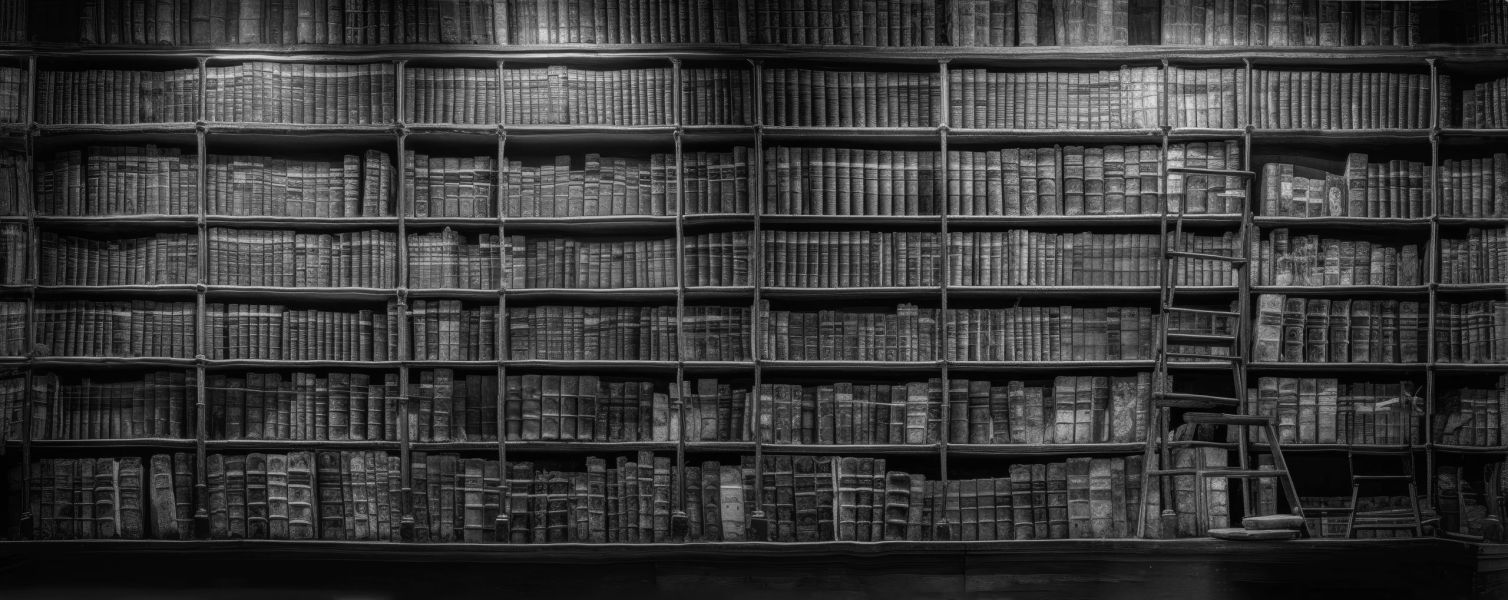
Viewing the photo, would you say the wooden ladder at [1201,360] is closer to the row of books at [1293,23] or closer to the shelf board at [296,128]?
the row of books at [1293,23]

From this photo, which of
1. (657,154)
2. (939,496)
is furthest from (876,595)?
(657,154)

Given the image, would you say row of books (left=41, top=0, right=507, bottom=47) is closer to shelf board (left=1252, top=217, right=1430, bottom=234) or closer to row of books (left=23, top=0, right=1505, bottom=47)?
row of books (left=23, top=0, right=1505, bottom=47)

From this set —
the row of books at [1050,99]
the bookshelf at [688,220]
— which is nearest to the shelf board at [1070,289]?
the bookshelf at [688,220]

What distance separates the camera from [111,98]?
5797mm

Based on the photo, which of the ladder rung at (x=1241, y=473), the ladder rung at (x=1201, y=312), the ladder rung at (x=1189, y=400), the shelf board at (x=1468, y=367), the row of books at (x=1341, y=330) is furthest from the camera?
the row of books at (x=1341, y=330)

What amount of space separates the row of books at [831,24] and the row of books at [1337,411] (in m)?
2.17

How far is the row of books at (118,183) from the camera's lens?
5789 millimetres

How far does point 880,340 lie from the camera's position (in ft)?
19.0

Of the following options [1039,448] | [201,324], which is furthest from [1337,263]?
[201,324]

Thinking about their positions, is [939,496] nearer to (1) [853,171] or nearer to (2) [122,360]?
(1) [853,171]

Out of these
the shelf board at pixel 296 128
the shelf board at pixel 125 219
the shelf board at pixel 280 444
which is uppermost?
the shelf board at pixel 296 128

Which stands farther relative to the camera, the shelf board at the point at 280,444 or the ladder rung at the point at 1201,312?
the shelf board at the point at 280,444

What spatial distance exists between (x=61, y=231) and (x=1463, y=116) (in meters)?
6.28

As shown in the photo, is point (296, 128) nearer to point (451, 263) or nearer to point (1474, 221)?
point (451, 263)
